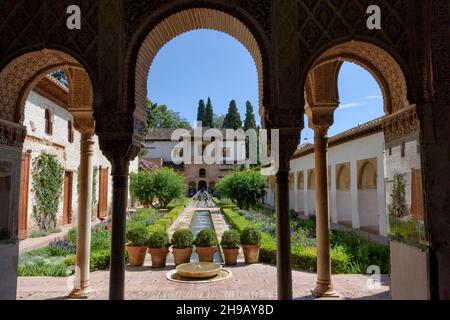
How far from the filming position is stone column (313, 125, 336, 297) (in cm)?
609

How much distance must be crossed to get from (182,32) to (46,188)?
35.8 feet

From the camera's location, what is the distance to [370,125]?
43.0 feet

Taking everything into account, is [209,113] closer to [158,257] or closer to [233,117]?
[233,117]

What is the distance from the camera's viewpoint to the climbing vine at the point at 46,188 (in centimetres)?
1284

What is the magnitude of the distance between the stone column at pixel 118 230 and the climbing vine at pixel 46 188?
9.88 meters

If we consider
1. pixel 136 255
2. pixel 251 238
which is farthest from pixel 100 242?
pixel 251 238

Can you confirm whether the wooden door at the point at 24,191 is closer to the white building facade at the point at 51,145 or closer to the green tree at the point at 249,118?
the white building facade at the point at 51,145

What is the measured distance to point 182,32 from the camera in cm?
509

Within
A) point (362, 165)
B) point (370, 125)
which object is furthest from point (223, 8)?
point (362, 165)

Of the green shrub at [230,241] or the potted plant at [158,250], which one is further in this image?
the green shrub at [230,241]
